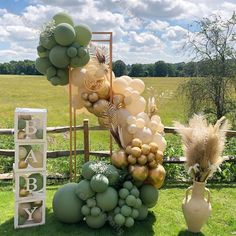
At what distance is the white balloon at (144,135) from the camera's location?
4793 millimetres

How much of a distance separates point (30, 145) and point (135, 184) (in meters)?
1.43

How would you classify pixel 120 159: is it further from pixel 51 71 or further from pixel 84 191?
pixel 51 71

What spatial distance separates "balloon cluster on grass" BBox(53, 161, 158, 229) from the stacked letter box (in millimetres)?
264

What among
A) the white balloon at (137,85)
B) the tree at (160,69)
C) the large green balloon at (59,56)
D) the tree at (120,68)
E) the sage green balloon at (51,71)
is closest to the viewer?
the large green balloon at (59,56)

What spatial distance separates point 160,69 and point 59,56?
36.3 feet

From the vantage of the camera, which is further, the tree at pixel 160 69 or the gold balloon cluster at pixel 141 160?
the tree at pixel 160 69

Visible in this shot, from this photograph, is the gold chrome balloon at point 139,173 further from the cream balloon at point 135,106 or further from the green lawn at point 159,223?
the cream balloon at point 135,106

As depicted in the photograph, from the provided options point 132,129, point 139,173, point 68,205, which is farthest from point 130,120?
point 68,205

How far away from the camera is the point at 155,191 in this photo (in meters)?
4.86

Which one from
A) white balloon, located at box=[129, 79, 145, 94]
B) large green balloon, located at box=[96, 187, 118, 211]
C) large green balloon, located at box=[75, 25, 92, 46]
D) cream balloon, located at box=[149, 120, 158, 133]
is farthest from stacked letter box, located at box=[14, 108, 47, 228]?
cream balloon, located at box=[149, 120, 158, 133]

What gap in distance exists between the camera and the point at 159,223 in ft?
16.2

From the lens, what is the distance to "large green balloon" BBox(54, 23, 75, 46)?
181 inches

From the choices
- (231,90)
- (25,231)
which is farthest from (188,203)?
(231,90)

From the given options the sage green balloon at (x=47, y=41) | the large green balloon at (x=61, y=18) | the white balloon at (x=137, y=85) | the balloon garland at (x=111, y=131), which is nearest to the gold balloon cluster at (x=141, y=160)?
the balloon garland at (x=111, y=131)
